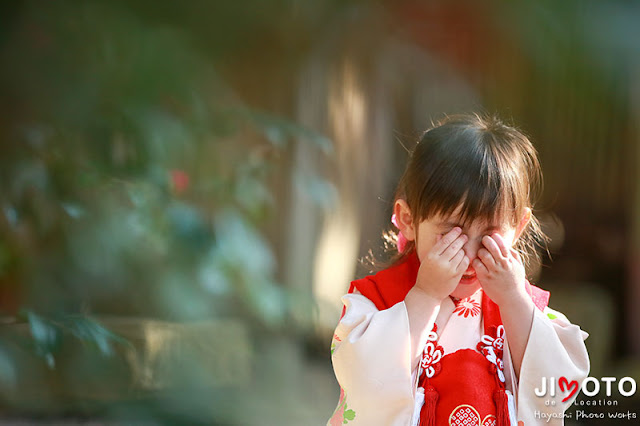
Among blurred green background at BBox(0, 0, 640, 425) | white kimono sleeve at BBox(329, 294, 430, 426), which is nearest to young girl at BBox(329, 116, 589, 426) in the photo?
white kimono sleeve at BBox(329, 294, 430, 426)

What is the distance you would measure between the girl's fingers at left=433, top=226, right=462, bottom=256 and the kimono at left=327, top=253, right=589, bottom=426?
116mm

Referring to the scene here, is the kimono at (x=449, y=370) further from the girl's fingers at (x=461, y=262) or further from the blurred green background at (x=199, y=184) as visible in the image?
the blurred green background at (x=199, y=184)

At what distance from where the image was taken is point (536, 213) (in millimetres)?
2744

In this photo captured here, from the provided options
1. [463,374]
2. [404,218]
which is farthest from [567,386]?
[404,218]

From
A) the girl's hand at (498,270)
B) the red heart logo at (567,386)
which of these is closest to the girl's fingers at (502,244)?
the girl's hand at (498,270)

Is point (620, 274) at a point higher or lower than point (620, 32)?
lower

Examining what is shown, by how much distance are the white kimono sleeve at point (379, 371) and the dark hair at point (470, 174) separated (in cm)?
20

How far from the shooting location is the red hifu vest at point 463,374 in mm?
1224

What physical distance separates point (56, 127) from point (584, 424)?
2.33 meters

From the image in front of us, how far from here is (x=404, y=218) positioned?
1.36m

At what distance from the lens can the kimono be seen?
123 cm

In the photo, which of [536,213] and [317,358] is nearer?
[536,213]

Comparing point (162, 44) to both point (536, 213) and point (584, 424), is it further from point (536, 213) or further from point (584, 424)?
point (584, 424)

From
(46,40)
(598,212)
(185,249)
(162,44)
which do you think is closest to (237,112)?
(162,44)
